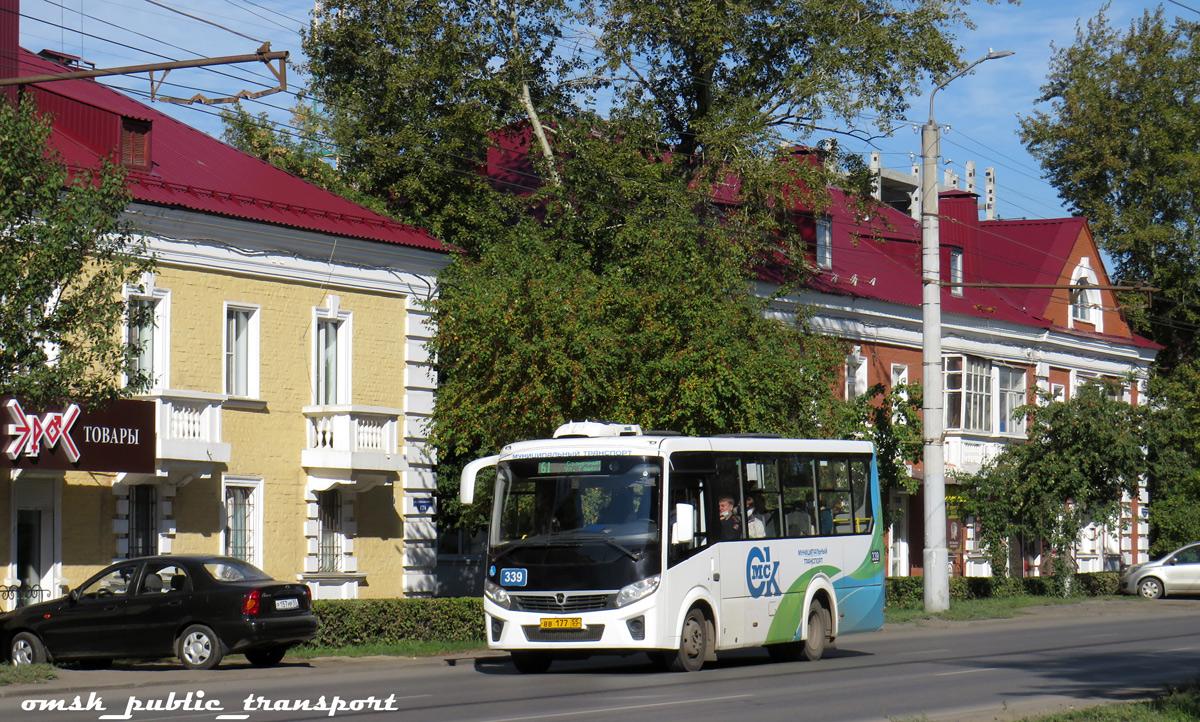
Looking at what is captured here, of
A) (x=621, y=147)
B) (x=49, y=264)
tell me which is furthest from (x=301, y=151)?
(x=49, y=264)

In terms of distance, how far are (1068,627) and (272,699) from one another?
18.2m

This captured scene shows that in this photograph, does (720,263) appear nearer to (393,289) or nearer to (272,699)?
(393,289)

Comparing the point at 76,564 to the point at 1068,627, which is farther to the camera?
the point at 1068,627

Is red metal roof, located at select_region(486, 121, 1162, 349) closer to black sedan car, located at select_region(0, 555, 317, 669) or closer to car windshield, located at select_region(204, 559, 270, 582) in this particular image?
car windshield, located at select_region(204, 559, 270, 582)

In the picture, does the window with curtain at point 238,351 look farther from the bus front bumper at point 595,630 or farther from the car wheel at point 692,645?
the car wheel at point 692,645

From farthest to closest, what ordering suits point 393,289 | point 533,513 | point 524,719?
point 393,289, point 533,513, point 524,719

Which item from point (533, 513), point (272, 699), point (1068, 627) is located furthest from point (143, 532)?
point (1068, 627)

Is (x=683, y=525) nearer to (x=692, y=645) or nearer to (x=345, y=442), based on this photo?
(x=692, y=645)

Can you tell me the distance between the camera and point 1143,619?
31859 mm

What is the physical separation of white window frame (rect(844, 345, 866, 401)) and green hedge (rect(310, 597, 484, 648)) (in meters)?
20.2

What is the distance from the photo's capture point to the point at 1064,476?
39438 millimetres

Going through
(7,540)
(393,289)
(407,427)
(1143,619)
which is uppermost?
(393,289)

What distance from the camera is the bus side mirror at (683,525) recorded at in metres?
18.9

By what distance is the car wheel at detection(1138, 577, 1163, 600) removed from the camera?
140ft
